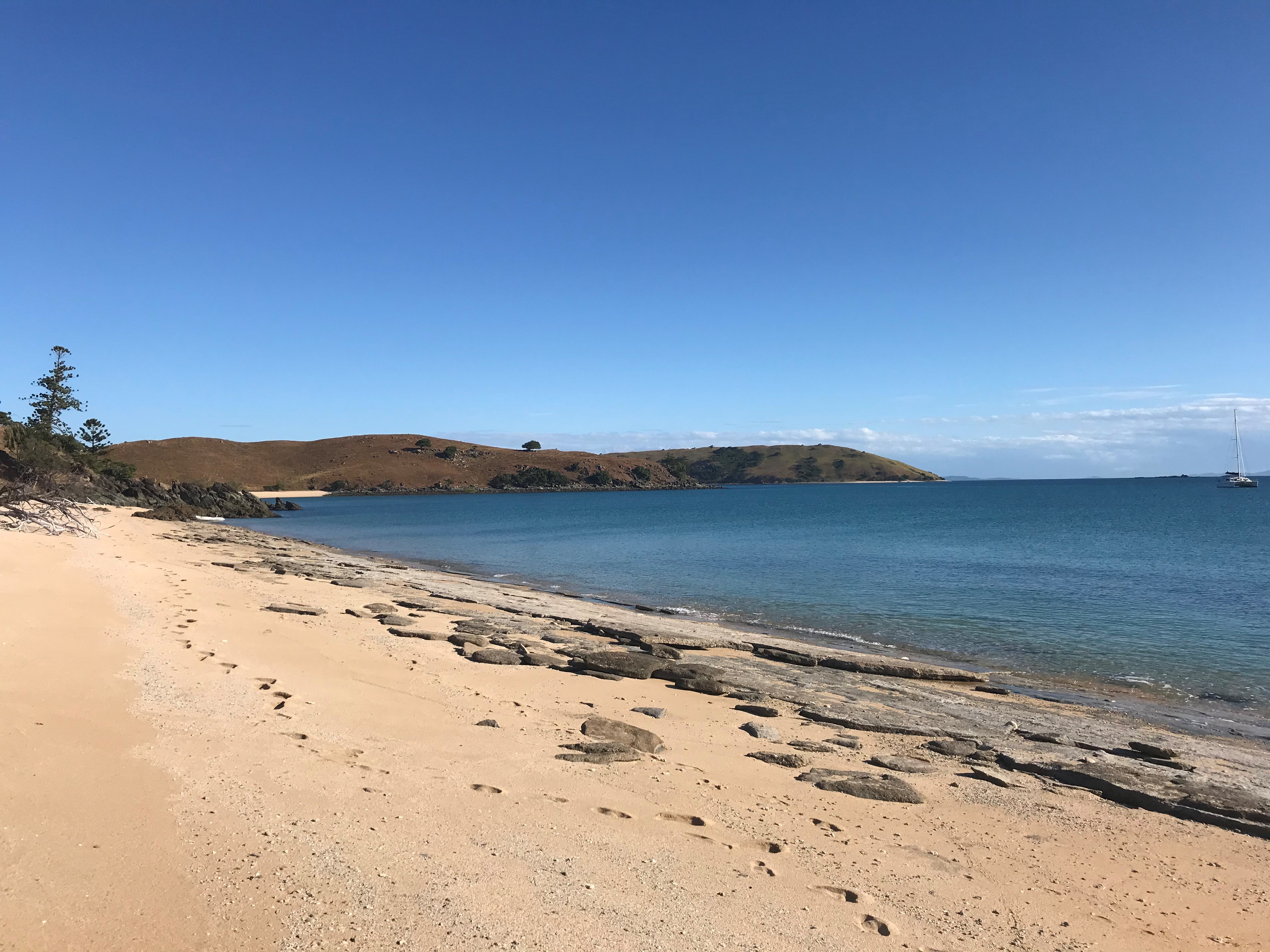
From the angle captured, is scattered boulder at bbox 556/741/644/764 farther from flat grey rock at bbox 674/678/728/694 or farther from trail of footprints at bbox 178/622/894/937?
flat grey rock at bbox 674/678/728/694

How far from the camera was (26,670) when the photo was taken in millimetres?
8648

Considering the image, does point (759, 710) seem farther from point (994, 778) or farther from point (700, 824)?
point (700, 824)

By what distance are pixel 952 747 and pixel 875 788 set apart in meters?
2.86

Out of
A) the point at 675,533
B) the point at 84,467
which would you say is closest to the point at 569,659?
the point at 675,533

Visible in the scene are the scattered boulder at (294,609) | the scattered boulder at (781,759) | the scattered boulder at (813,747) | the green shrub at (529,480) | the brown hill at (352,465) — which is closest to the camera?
the scattered boulder at (781,759)

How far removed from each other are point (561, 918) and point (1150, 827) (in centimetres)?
694

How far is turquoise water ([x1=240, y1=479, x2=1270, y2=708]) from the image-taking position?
1880cm

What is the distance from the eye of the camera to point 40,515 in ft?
89.4

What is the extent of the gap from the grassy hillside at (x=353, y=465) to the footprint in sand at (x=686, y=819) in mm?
159090

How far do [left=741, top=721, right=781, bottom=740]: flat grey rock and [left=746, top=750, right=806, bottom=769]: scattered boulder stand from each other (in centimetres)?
88

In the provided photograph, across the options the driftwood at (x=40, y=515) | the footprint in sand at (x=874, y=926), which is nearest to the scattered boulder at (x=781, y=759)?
the footprint in sand at (x=874, y=926)

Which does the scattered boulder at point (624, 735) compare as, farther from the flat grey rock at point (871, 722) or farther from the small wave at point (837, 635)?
the small wave at point (837, 635)

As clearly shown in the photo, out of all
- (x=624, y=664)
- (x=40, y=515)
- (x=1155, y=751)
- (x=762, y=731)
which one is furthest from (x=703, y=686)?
(x=40, y=515)

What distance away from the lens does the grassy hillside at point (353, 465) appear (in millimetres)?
158000
